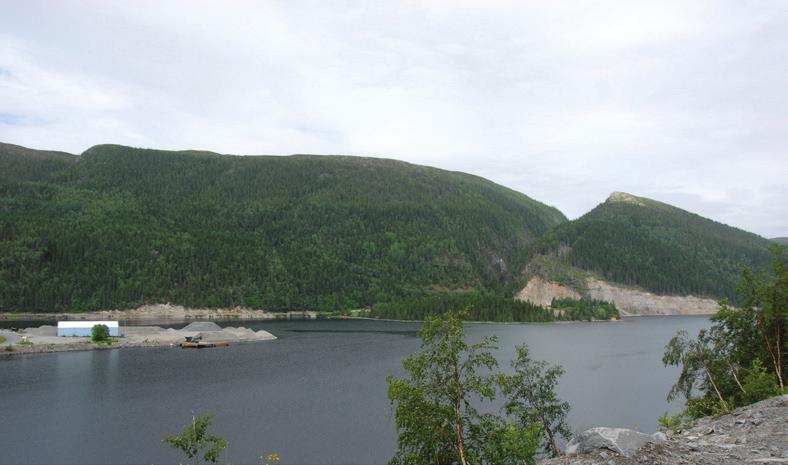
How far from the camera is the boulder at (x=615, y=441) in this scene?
2015 centimetres

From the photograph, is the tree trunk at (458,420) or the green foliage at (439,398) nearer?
the tree trunk at (458,420)

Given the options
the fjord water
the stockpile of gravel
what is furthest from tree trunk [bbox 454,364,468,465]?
the stockpile of gravel

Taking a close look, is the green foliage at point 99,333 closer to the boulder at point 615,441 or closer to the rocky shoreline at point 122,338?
the rocky shoreline at point 122,338

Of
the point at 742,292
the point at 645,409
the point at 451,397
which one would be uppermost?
the point at 742,292

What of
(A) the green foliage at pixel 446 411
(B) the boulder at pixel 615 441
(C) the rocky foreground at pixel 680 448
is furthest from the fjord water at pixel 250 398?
(C) the rocky foreground at pixel 680 448

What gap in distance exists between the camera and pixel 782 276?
4106 cm

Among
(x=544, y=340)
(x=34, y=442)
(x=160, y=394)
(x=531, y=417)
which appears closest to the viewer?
(x=531, y=417)

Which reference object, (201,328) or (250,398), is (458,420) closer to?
(250,398)

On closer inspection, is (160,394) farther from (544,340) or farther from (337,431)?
(544,340)

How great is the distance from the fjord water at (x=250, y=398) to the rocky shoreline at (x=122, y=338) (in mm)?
5691

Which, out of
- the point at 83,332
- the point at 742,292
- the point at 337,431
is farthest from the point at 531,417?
the point at 83,332

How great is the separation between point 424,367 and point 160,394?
57670 millimetres

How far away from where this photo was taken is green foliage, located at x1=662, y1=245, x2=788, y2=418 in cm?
3988

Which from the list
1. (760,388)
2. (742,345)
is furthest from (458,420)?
(742,345)
